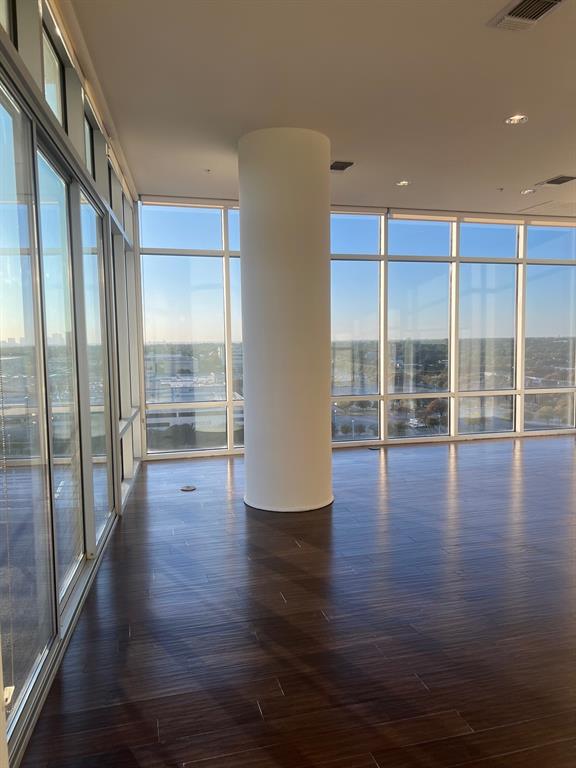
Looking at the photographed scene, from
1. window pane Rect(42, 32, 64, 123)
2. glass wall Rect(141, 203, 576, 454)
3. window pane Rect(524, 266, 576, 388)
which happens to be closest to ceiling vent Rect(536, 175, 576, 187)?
glass wall Rect(141, 203, 576, 454)

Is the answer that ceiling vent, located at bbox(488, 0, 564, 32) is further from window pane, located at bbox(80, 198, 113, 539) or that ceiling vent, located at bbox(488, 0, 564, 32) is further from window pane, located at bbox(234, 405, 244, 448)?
window pane, located at bbox(234, 405, 244, 448)

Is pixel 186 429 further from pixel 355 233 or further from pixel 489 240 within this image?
pixel 489 240

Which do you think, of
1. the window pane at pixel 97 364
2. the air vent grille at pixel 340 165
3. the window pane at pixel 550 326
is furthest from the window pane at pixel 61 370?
the window pane at pixel 550 326

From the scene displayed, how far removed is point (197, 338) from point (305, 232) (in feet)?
10.5

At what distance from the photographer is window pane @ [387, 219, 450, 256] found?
8.10m

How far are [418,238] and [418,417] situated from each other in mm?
2857

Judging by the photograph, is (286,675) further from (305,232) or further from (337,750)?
(305,232)

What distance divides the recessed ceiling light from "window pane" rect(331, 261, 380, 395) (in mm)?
3488


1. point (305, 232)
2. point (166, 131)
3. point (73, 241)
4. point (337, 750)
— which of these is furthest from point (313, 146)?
point (337, 750)

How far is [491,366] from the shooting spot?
8797 mm

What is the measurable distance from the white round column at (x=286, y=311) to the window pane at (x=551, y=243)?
5365 millimetres

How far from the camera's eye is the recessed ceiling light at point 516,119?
4.54 m

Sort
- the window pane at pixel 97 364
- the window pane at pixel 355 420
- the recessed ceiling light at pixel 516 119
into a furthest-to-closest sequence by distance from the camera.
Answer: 1. the window pane at pixel 355 420
2. the recessed ceiling light at pixel 516 119
3. the window pane at pixel 97 364

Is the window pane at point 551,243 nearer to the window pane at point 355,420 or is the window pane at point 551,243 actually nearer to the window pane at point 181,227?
the window pane at point 355,420
